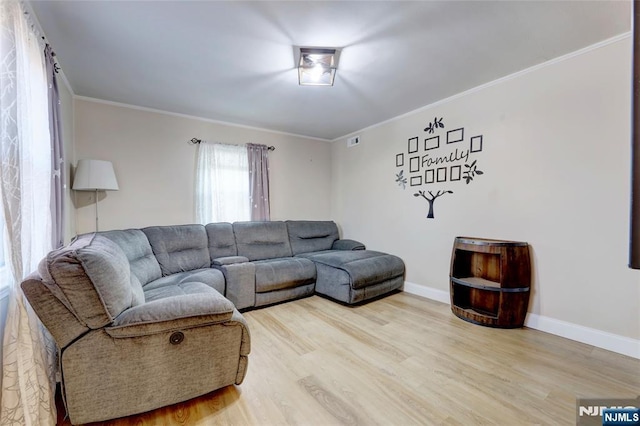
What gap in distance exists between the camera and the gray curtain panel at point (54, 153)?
194 centimetres

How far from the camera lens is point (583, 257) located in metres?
2.28

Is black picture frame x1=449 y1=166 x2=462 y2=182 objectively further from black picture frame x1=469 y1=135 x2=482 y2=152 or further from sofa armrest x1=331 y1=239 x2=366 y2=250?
sofa armrest x1=331 y1=239 x2=366 y2=250

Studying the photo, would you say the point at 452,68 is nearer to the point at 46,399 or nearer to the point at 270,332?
the point at 270,332

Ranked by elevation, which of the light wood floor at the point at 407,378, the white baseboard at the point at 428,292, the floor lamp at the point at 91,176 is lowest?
the light wood floor at the point at 407,378

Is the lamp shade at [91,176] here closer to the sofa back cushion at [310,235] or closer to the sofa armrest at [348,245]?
the sofa back cushion at [310,235]

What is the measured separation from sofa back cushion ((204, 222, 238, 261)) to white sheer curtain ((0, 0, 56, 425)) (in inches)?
74.4

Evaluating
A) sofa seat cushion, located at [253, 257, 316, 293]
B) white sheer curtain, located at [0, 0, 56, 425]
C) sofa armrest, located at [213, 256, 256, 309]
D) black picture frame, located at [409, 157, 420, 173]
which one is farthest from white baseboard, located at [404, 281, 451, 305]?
white sheer curtain, located at [0, 0, 56, 425]

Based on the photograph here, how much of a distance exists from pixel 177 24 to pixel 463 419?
300 centimetres

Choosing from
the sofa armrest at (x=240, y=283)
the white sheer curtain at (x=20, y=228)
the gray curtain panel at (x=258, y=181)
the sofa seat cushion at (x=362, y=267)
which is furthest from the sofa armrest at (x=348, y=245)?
the white sheer curtain at (x=20, y=228)

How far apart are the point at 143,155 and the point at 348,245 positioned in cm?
301

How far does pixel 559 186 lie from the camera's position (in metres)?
2.40

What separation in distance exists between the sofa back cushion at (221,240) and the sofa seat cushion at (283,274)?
49cm

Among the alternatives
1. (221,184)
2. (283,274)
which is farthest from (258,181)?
(283,274)

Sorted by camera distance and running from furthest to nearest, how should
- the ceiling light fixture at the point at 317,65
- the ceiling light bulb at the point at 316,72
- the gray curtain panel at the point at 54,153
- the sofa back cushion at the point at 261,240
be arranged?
the sofa back cushion at the point at 261,240
the ceiling light bulb at the point at 316,72
the ceiling light fixture at the point at 317,65
the gray curtain panel at the point at 54,153
